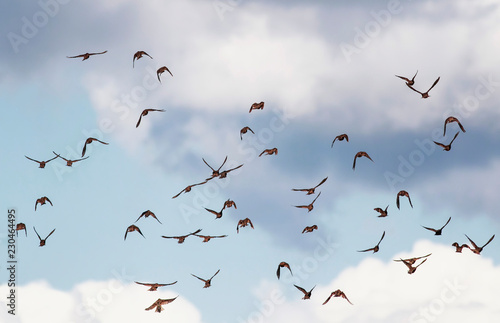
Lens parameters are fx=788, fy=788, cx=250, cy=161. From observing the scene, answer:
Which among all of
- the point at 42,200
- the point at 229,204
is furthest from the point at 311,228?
the point at 42,200

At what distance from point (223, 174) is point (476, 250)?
19.8m

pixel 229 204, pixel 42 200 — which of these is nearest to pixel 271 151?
pixel 229 204

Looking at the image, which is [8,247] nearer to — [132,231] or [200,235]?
[132,231]

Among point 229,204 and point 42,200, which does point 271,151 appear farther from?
point 42,200

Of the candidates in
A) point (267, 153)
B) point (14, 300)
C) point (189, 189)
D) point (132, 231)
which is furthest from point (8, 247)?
point (267, 153)

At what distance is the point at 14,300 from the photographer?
205ft

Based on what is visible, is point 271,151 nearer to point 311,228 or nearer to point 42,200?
point 311,228

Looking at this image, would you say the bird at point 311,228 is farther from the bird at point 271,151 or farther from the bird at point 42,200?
the bird at point 42,200

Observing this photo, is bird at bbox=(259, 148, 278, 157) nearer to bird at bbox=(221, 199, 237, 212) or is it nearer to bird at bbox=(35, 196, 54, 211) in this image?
bird at bbox=(221, 199, 237, 212)

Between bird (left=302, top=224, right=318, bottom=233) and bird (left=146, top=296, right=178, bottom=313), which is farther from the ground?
bird (left=302, top=224, right=318, bottom=233)

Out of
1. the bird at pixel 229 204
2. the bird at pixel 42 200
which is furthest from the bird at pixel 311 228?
the bird at pixel 42 200

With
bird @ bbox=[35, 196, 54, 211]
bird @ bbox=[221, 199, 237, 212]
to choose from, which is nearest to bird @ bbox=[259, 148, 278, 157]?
bird @ bbox=[221, 199, 237, 212]

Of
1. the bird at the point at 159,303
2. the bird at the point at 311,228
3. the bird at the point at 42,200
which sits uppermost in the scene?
the bird at the point at 42,200

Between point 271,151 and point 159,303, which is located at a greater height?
point 271,151
